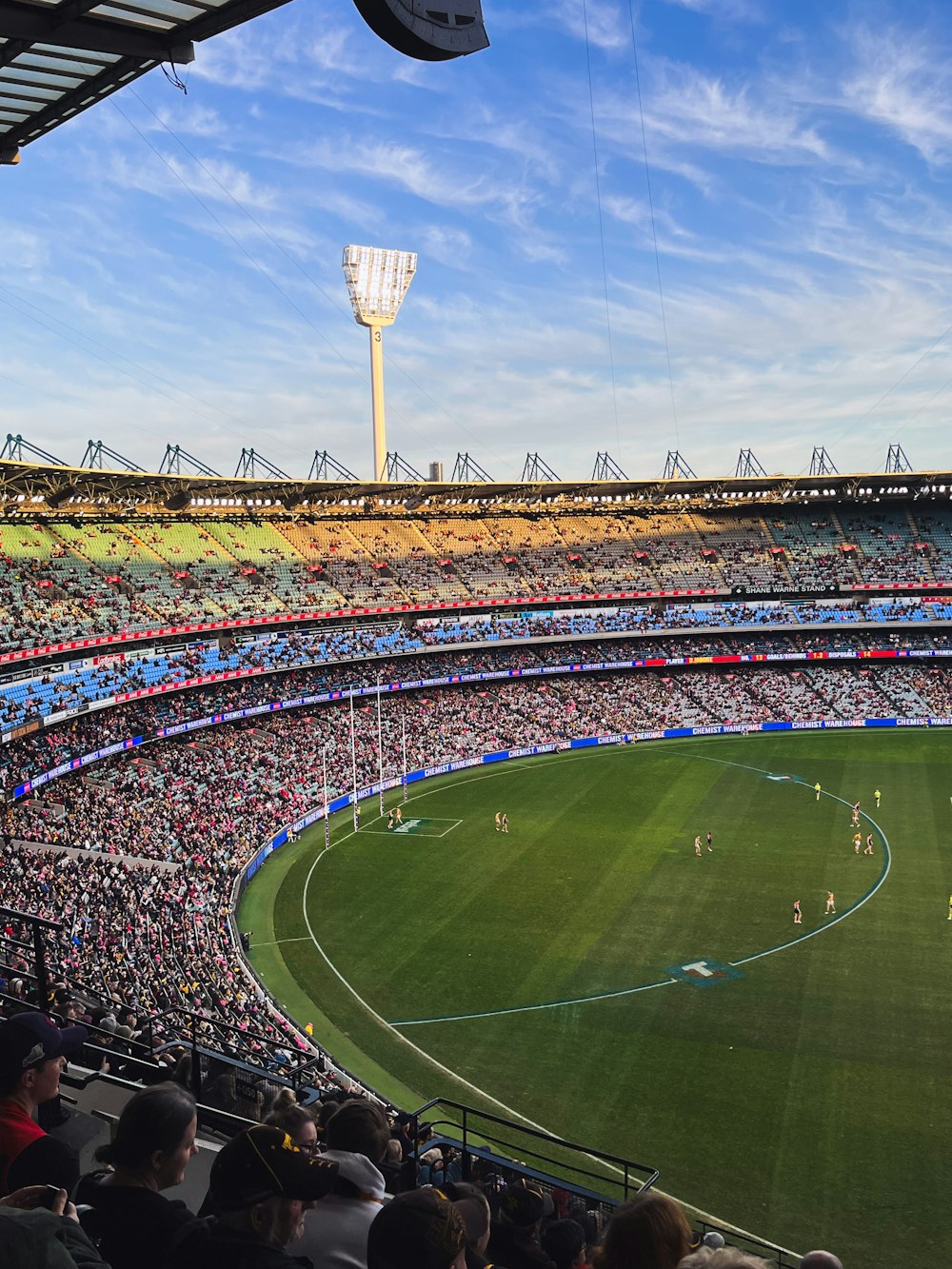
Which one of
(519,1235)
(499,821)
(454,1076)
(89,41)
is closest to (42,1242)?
(519,1235)

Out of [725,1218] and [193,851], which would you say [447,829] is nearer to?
[193,851]

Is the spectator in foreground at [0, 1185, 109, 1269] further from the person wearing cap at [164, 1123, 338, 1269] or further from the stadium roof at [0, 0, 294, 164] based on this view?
the stadium roof at [0, 0, 294, 164]

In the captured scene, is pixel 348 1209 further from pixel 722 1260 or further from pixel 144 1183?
pixel 722 1260

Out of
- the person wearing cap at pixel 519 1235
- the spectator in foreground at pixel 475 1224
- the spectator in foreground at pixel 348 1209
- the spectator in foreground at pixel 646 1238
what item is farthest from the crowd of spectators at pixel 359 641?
the spectator in foreground at pixel 646 1238

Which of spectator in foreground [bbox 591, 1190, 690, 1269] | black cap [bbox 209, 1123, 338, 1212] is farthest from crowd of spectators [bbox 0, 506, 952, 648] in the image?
spectator in foreground [bbox 591, 1190, 690, 1269]

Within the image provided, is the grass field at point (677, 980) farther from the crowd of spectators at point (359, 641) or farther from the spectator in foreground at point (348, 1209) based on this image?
the spectator in foreground at point (348, 1209)

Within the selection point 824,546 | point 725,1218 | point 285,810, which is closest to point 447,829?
point 285,810

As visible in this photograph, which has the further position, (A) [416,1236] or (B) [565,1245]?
(B) [565,1245]
